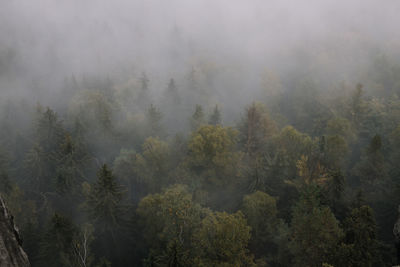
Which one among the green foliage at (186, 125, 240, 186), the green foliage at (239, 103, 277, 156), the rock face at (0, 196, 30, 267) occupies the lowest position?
the rock face at (0, 196, 30, 267)

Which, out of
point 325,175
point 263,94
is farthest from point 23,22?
point 325,175

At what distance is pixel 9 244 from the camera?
46.5 feet

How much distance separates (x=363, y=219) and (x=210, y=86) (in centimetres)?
6105

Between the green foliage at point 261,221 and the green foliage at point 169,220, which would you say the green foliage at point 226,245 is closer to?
the green foliage at point 169,220

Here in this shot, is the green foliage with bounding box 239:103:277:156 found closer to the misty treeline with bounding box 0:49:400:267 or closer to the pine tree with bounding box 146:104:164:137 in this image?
the misty treeline with bounding box 0:49:400:267

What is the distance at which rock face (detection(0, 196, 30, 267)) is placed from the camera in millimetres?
13421

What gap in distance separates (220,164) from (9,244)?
30883 millimetres

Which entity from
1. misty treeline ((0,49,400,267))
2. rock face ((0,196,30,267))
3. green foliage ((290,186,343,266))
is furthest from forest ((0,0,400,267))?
rock face ((0,196,30,267))

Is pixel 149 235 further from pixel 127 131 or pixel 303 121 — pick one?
pixel 303 121

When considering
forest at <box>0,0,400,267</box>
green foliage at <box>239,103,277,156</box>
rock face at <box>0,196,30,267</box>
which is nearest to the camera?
rock face at <box>0,196,30,267</box>

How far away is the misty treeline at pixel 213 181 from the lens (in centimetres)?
2488

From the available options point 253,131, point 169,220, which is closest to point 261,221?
point 169,220

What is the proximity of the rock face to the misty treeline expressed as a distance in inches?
170

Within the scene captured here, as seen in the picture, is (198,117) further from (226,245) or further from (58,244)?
(58,244)
